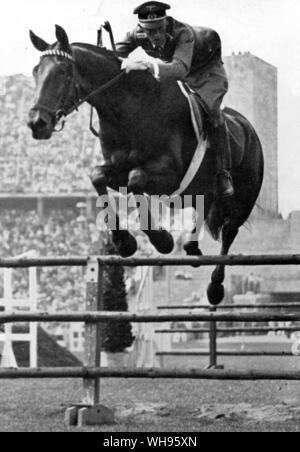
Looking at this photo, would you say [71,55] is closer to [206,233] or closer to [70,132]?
[206,233]

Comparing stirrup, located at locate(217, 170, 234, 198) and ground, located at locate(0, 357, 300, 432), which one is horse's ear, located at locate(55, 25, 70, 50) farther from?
ground, located at locate(0, 357, 300, 432)

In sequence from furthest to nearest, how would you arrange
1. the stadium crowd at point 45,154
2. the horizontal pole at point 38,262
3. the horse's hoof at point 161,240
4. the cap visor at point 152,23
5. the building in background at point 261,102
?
the stadium crowd at point 45,154 → the building in background at point 261,102 → the horizontal pole at point 38,262 → the horse's hoof at point 161,240 → the cap visor at point 152,23

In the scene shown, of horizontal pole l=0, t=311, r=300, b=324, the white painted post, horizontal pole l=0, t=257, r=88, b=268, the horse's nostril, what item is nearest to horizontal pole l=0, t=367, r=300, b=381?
horizontal pole l=0, t=311, r=300, b=324

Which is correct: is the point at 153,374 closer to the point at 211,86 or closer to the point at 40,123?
the point at 40,123

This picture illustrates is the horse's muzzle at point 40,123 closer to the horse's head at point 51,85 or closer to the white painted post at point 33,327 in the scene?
the horse's head at point 51,85

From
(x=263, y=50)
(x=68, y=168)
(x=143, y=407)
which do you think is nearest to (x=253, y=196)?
(x=263, y=50)

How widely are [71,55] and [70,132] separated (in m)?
3.83

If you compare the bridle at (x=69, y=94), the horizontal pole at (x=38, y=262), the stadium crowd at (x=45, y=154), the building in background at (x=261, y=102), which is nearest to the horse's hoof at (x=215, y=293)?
the building in background at (x=261, y=102)

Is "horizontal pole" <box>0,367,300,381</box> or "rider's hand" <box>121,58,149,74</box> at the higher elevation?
"rider's hand" <box>121,58,149,74</box>

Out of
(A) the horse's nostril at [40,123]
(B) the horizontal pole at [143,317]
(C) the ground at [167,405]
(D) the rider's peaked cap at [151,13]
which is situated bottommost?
(C) the ground at [167,405]

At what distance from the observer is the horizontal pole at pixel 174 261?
236 inches

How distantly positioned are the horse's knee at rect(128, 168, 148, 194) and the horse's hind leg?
116 centimetres

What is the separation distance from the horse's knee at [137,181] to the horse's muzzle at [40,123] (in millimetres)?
503

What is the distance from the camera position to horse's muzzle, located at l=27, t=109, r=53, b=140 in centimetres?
568
